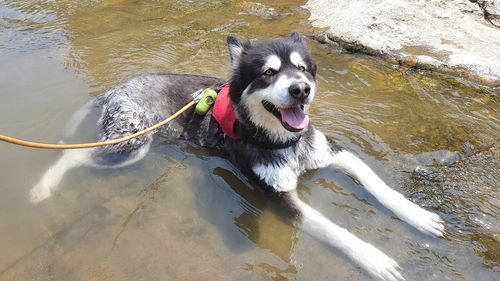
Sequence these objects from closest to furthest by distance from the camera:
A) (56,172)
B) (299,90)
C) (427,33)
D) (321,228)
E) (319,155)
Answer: (299,90) → (321,228) → (319,155) → (56,172) → (427,33)

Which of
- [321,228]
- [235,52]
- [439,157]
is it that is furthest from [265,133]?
[439,157]

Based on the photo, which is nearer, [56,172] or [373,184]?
[373,184]

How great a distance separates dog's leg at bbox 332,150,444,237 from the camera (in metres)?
4.13

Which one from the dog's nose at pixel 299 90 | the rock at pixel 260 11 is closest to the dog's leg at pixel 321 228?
the dog's nose at pixel 299 90

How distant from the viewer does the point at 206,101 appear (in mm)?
5281

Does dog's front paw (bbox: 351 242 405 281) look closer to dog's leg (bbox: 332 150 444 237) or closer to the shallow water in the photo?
the shallow water

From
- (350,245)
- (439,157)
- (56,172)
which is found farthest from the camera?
(56,172)

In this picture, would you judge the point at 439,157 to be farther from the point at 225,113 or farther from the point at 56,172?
the point at 56,172

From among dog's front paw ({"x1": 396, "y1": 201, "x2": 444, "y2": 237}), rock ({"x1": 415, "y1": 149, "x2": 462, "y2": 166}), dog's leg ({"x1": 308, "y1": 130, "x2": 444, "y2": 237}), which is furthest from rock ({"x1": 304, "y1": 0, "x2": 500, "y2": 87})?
dog's front paw ({"x1": 396, "y1": 201, "x2": 444, "y2": 237})

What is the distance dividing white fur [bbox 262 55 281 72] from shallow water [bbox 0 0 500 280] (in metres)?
1.39

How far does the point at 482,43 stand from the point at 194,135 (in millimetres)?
4854

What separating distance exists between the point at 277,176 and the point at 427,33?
453 cm

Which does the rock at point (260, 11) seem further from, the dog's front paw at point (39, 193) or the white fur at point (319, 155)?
the dog's front paw at point (39, 193)

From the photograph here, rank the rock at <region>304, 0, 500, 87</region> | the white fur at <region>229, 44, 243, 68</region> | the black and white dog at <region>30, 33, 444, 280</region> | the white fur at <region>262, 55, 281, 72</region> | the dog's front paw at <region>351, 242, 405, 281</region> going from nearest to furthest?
the dog's front paw at <region>351, 242, 405, 281</region> < the black and white dog at <region>30, 33, 444, 280</region> < the white fur at <region>262, 55, 281, 72</region> < the white fur at <region>229, 44, 243, 68</region> < the rock at <region>304, 0, 500, 87</region>
